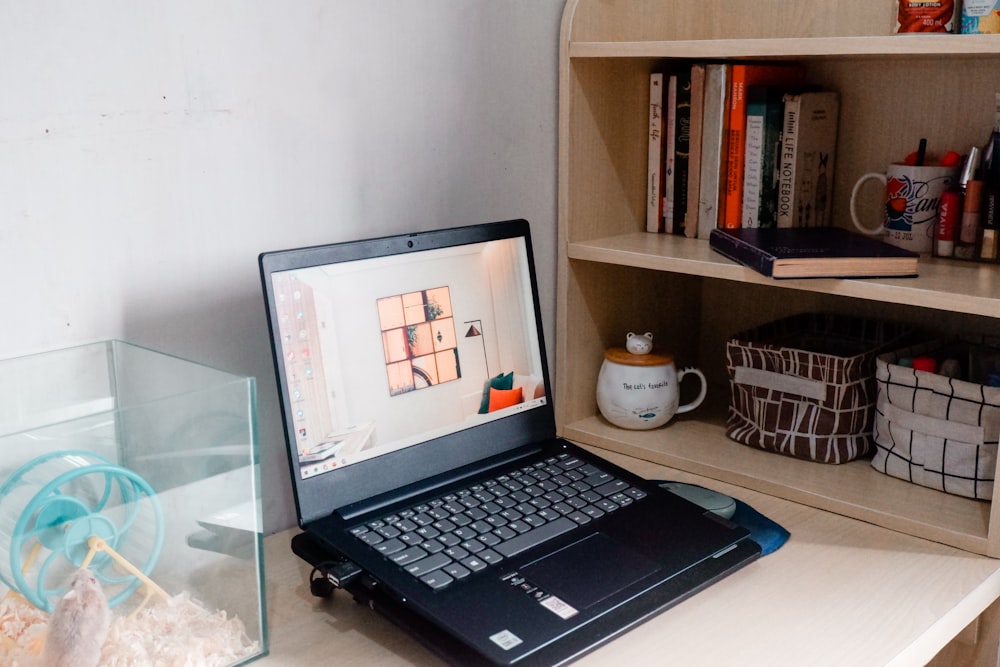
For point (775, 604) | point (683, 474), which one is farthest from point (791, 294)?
point (775, 604)

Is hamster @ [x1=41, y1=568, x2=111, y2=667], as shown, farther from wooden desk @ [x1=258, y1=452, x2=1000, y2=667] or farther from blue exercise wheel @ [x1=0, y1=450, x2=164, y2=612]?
wooden desk @ [x1=258, y1=452, x2=1000, y2=667]

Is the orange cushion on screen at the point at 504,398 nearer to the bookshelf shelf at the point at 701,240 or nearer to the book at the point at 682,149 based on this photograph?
the bookshelf shelf at the point at 701,240

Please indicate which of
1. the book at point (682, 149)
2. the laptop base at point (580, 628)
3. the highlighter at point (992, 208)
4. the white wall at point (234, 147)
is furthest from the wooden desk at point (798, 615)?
the book at point (682, 149)

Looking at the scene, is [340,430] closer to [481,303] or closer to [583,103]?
[481,303]

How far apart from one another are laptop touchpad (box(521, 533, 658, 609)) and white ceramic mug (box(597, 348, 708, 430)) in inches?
14.3

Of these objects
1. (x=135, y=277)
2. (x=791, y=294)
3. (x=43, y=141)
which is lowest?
(x=791, y=294)

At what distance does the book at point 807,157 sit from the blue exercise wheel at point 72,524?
877 millimetres

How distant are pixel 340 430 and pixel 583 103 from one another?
55 cm

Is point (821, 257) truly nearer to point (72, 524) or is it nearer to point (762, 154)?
point (762, 154)

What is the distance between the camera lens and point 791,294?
141cm

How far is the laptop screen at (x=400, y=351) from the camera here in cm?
94

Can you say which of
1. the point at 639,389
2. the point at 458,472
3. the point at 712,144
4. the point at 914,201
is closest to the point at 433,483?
the point at 458,472

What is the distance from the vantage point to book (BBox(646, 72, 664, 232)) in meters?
1.29

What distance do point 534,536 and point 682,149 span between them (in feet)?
1.99
